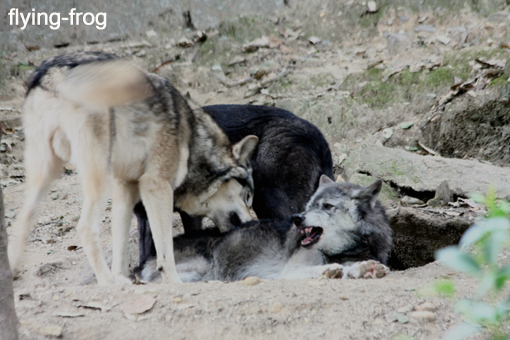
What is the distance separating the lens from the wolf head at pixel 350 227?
523 cm

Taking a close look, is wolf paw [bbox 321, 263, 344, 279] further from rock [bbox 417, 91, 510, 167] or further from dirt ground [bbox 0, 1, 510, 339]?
rock [bbox 417, 91, 510, 167]

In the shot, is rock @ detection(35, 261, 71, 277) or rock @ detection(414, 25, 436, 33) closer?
rock @ detection(35, 261, 71, 277)

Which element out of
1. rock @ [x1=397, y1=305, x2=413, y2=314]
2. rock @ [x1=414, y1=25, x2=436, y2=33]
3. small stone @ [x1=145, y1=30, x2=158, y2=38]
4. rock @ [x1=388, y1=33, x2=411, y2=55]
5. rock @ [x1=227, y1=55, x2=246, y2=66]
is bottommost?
rock @ [x1=397, y1=305, x2=413, y2=314]

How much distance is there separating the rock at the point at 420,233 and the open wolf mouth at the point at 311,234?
1.13 meters

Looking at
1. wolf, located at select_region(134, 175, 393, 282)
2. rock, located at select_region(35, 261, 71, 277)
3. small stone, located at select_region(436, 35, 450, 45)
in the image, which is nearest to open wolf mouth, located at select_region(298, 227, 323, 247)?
wolf, located at select_region(134, 175, 393, 282)

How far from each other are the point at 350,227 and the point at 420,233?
1.03 m

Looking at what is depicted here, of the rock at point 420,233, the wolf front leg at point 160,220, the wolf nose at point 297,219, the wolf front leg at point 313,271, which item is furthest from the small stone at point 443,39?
the wolf front leg at point 160,220

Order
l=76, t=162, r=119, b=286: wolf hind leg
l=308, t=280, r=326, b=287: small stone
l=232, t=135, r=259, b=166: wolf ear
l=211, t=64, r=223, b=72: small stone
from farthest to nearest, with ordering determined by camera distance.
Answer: l=211, t=64, r=223, b=72: small stone, l=232, t=135, r=259, b=166: wolf ear, l=76, t=162, r=119, b=286: wolf hind leg, l=308, t=280, r=326, b=287: small stone

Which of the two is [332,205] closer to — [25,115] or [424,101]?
[25,115]

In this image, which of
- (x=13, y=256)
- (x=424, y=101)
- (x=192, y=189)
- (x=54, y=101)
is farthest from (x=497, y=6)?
(x=13, y=256)

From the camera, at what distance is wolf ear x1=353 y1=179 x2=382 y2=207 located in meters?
5.22

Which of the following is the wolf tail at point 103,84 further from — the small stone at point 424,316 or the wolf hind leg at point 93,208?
the small stone at point 424,316

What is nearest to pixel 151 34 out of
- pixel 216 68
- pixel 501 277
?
pixel 216 68

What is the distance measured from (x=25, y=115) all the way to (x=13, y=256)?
127 cm
